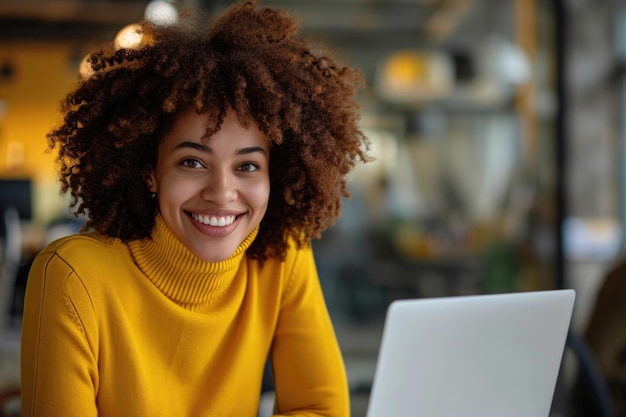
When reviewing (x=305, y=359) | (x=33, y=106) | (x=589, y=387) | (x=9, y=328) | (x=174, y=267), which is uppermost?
(x=33, y=106)

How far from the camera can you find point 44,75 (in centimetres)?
747

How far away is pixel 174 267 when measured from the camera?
1.45 meters

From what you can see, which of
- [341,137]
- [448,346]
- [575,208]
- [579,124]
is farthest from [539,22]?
[448,346]

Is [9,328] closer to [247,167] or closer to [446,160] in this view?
[446,160]

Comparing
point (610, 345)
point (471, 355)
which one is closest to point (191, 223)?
point (471, 355)

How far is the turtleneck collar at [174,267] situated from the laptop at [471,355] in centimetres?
41

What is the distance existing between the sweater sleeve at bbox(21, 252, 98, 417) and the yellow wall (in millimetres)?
5779

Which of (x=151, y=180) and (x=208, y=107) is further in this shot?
(x=151, y=180)

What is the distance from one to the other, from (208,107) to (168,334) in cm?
42

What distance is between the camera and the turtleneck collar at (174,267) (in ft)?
4.76

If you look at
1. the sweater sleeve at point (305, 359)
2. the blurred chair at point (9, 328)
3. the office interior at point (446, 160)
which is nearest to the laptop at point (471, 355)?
the sweater sleeve at point (305, 359)

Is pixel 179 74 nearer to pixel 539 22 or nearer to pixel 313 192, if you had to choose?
pixel 313 192

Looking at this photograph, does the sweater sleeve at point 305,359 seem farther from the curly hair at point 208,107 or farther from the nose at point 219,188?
the nose at point 219,188

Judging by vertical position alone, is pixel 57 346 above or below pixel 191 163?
below
